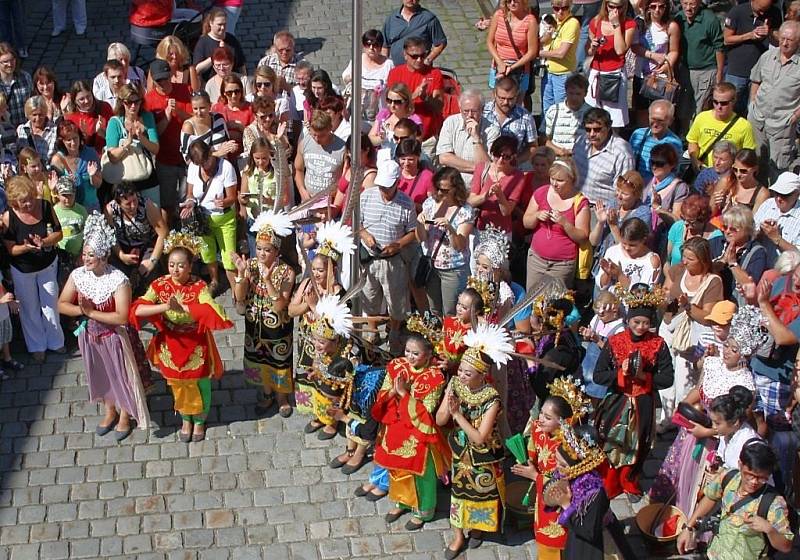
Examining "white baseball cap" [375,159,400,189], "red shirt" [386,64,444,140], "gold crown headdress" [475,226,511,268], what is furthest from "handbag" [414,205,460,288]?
"red shirt" [386,64,444,140]

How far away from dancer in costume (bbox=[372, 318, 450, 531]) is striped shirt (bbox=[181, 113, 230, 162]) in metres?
3.53

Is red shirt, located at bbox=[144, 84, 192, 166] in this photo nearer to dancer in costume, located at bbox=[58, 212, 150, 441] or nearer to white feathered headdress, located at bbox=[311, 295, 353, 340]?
dancer in costume, located at bbox=[58, 212, 150, 441]

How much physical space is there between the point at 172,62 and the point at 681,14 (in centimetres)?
527

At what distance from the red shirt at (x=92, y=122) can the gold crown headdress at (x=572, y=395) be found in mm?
5398

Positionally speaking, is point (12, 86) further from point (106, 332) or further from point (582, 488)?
point (582, 488)

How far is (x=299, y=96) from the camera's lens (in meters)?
11.5

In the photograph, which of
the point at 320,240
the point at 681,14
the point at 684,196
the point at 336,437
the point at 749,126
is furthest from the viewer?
the point at 681,14

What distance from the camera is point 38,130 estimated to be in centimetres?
1058

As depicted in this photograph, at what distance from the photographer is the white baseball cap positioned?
365 inches

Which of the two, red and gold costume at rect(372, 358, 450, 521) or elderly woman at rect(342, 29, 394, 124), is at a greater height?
elderly woman at rect(342, 29, 394, 124)

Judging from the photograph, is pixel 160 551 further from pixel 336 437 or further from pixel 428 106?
pixel 428 106

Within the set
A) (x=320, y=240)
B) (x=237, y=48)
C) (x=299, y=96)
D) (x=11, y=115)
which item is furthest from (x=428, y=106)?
(x=11, y=115)

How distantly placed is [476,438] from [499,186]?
280 cm

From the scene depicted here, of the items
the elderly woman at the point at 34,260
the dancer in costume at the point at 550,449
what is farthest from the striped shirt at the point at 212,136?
the dancer in costume at the point at 550,449
